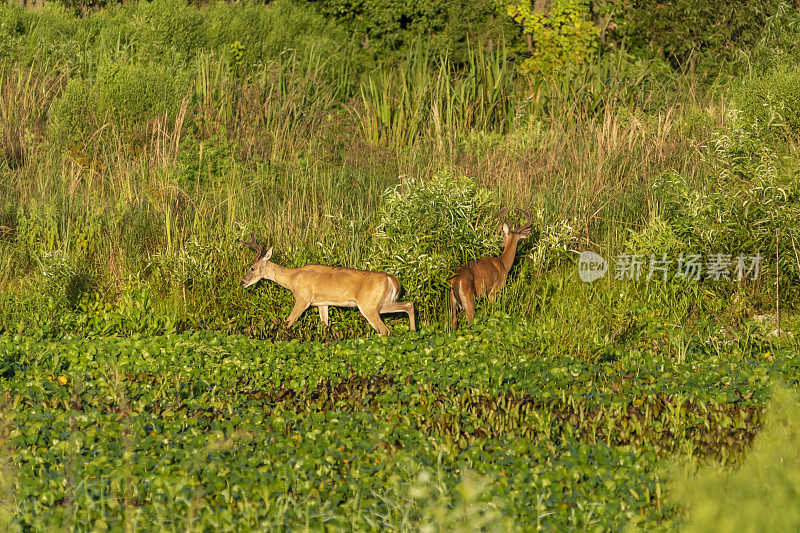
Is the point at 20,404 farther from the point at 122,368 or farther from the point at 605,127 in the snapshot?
the point at 605,127

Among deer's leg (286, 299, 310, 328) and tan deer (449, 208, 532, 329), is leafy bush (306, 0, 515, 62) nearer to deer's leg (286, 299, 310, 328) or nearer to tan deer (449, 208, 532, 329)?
tan deer (449, 208, 532, 329)

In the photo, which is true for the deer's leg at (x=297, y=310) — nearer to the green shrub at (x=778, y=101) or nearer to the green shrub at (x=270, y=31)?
the green shrub at (x=778, y=101)

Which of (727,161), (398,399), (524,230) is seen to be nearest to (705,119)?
(727,161)

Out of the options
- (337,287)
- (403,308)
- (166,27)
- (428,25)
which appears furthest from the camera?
(428,25)

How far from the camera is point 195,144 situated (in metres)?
9.31

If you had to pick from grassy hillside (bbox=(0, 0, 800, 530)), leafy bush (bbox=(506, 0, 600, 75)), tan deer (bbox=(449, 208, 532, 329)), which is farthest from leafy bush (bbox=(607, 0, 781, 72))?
tan deer (bbox=(449, 208, 532, 329))

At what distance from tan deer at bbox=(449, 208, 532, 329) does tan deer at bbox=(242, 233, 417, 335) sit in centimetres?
38

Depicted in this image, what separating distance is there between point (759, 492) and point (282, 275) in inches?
169

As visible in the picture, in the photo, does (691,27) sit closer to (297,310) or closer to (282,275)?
(282,275)

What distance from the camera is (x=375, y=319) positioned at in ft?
21.6

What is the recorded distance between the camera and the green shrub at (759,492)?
276 centimetres

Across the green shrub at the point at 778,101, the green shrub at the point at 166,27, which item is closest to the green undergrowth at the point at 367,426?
the green shrub at the point at 778,101

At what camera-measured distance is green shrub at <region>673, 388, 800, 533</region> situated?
276 cm

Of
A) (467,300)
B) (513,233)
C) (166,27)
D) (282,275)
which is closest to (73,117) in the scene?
(166,27)
